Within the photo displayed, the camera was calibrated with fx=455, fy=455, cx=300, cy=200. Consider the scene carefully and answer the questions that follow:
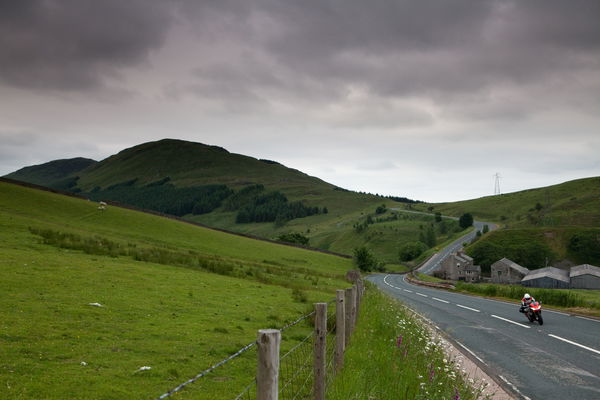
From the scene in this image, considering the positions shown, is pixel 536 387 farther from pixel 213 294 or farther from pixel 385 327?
pixel 213 294

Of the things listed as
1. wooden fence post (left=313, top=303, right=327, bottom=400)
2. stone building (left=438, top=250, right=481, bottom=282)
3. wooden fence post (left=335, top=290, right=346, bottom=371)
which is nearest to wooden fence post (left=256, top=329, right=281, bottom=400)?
wooden fence post (left=313, top=303, right=327, bottom=400)

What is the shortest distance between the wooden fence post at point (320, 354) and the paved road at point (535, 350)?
5.87m

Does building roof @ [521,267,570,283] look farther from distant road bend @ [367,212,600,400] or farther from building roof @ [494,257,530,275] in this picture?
distant road bend @ [367,212,600,400]

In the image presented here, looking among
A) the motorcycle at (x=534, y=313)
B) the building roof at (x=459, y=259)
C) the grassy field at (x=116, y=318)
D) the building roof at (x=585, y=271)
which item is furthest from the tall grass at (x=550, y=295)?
the building roof at (x=459, y=259)

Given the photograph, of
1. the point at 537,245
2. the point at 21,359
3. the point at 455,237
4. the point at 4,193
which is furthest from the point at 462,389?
the point at 455,237

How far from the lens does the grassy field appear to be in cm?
1012

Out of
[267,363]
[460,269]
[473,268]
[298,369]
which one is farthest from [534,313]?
[473,268]

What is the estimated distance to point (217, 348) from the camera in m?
13.8

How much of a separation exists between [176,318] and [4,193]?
47499 millimetres

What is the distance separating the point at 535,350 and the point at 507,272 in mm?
111680

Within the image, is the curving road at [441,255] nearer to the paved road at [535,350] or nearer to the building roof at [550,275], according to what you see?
the building roof at [550,275]

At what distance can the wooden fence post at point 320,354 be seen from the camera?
7.20 metres

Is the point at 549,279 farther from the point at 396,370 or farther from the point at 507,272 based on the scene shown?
the point at 396,370

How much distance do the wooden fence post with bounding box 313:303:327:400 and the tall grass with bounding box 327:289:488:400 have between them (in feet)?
2.02
